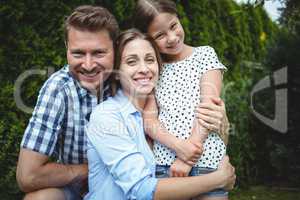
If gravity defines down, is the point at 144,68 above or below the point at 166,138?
above

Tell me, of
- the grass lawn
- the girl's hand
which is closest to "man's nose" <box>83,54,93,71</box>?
the girl's hand

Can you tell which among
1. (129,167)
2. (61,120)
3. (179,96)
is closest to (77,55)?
(61,120)

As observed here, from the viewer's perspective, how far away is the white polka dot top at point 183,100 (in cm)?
265

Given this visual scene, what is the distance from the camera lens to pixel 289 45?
17.4 feet

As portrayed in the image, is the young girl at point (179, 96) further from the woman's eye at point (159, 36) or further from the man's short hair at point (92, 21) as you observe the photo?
the man's short hair at point (92, 21)

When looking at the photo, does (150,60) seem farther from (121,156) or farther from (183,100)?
(121,156)

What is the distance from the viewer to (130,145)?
235 cm

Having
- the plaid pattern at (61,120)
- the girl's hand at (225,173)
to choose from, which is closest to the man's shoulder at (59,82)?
the plaid pattern at (61,120)

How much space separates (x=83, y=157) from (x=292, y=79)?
313 cm

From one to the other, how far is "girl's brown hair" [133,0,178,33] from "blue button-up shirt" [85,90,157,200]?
0.59 m

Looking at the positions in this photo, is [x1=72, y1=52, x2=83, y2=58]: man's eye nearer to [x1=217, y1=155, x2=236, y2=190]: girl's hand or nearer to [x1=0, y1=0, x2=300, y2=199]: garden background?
[x1=217, y1=155, x2=236, y2=190]: girl's hand

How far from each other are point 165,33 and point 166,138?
0.70 metres

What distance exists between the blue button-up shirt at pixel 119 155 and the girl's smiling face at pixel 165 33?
50 cm

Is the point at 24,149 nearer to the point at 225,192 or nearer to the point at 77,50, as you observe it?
the point at 77,50
